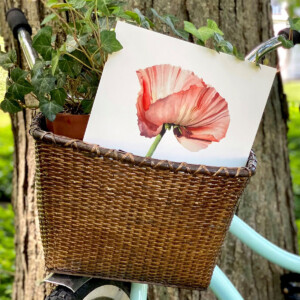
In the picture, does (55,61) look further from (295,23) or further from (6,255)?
(6,255)

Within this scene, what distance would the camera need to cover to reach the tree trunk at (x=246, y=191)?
2.07 meters

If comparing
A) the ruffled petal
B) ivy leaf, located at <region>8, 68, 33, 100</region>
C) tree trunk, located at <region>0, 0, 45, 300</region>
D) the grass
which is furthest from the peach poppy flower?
the grass

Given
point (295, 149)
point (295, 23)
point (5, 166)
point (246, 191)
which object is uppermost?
point (295, 149)

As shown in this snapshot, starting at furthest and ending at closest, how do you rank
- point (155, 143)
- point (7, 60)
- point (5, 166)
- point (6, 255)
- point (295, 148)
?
point (295, 148) < point (5, 166) < point (6, 255) < point (7, 60) < point (155, 143)

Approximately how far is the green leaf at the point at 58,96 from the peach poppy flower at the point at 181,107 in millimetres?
161

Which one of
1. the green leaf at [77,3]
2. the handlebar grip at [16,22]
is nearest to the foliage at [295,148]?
the handlebar grip at [16,22]

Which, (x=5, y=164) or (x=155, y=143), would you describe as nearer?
(x=155, y=143)

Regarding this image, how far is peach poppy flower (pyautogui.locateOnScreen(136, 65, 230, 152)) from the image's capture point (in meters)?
1.21

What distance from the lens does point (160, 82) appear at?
3.98ft

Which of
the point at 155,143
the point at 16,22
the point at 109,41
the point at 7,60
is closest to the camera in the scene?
the point at 109,41

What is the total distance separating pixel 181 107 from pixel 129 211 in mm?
247

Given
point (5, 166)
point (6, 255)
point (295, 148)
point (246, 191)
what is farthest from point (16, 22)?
point (295, 148)

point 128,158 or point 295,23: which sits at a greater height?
point 295,23

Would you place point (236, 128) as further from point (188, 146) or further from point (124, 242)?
point (124, 242)
